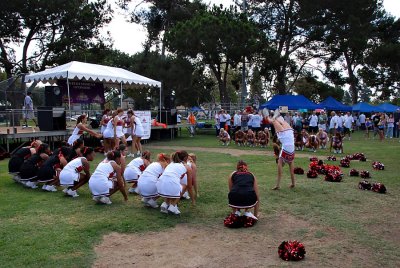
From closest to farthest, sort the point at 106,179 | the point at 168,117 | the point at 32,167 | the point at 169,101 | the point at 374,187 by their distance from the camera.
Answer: the point at 106,179 < the point at 374,187 < the point at 32,167 < the point at 168,117 < the point at 169,101

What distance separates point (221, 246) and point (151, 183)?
2.35 meters

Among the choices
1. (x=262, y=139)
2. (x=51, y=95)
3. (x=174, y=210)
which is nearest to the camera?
(x=174, y=210)

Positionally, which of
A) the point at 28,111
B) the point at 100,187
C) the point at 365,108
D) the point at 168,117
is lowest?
the point at 100,187

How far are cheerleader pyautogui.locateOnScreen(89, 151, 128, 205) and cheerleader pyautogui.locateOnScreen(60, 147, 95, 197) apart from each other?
2.93ft

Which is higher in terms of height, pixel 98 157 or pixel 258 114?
pixel 258 114

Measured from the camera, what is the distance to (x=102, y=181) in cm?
795

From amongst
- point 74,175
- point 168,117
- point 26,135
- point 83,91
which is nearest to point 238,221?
Result: point 74,175

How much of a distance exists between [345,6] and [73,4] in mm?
22431

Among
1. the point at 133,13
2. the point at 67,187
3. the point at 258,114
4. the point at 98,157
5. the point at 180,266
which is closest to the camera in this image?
the point at 180,266

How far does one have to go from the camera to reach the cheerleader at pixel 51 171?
31.4ft

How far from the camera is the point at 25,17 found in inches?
1025

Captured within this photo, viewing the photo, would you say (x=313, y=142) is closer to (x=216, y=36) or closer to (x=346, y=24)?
(x=216, y=36)

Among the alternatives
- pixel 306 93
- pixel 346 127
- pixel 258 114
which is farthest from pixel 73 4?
pixel 306 93

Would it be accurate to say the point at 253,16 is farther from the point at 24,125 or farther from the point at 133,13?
the point at 24,125
